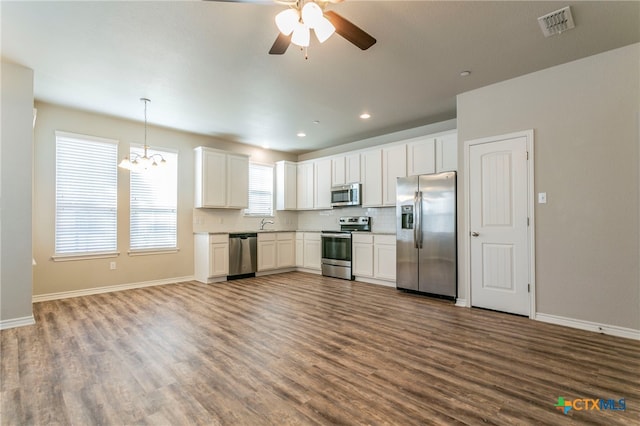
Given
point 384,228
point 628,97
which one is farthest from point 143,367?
point 628,97

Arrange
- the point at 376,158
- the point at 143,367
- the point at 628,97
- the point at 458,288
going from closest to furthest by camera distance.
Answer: the point at 143,367
the point at 628,97
the point at 458,288
the point at 376,158

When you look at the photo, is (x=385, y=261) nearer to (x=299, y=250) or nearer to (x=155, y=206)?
(x=299, y=250)

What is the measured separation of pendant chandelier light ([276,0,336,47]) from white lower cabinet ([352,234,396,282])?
151 inches

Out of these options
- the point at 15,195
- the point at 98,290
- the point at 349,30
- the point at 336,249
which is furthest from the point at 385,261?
the point at 15,195

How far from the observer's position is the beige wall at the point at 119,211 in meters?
4.41

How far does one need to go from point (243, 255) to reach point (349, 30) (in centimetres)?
476

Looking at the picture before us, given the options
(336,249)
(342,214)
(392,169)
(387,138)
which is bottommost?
(336,249)

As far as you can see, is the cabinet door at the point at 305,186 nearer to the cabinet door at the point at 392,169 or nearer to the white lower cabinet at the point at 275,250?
the white lower cabinet at the point at 275,250

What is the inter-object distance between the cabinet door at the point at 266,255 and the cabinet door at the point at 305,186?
120 centimetres

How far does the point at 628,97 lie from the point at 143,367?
16.4 feet

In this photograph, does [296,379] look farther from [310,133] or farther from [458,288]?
[310,133]

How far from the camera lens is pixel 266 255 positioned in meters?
6.44

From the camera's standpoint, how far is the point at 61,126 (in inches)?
181

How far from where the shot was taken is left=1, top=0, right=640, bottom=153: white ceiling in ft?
8.21
